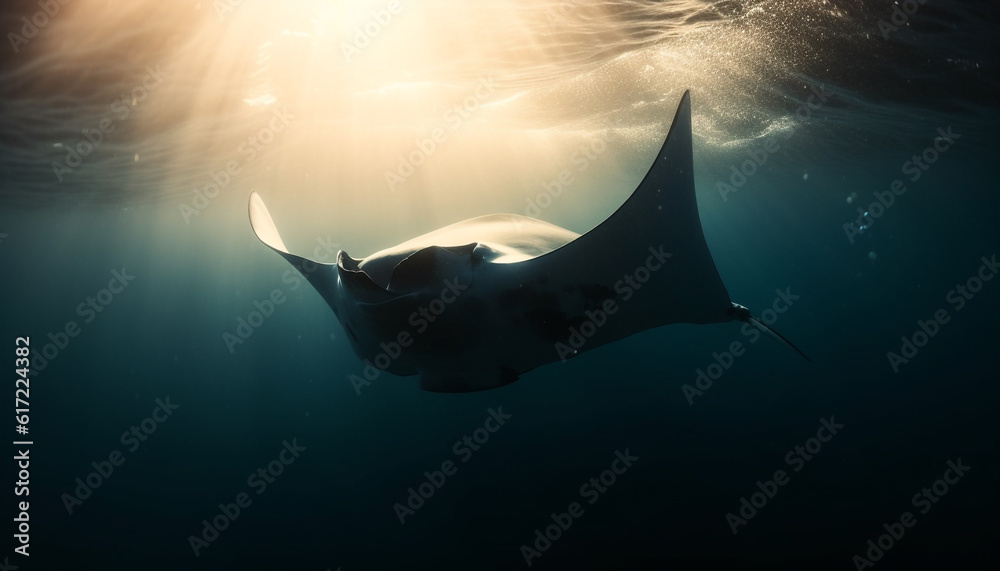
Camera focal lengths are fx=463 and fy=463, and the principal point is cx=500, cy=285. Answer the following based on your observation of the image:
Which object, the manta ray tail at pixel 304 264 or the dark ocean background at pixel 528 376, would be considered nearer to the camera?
the manta ray tail at pixel 304 264

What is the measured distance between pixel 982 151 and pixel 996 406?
9.30 meters

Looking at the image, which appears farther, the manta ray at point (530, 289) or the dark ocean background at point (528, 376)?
the dark ocean background at point (528, 376)

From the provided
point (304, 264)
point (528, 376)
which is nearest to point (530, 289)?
point (304, 264)

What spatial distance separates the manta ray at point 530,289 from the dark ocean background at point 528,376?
4.51 metres

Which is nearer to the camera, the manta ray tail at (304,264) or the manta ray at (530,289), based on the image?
the manta ray at (530,289)

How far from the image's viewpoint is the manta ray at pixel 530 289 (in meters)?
3.36

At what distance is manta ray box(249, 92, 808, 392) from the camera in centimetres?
336

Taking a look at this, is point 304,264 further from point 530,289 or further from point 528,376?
point 528,376

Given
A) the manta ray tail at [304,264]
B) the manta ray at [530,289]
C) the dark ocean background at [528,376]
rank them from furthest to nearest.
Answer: the dark ocean background at [528,376] → the manta ray tail at [304,264] → the manta ray at [530,289]

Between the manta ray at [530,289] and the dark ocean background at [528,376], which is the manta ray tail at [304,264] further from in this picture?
the dark ocean background at [528,376]

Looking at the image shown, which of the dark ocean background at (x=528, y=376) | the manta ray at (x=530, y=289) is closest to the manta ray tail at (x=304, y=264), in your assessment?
the manta ray at (x=530, y=289)

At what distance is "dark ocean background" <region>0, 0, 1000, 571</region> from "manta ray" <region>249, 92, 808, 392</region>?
4.51m

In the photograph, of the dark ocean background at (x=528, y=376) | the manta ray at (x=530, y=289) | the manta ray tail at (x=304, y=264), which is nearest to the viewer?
the manta ray at (x=530, y=289)

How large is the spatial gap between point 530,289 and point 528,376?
11643 millimetres
